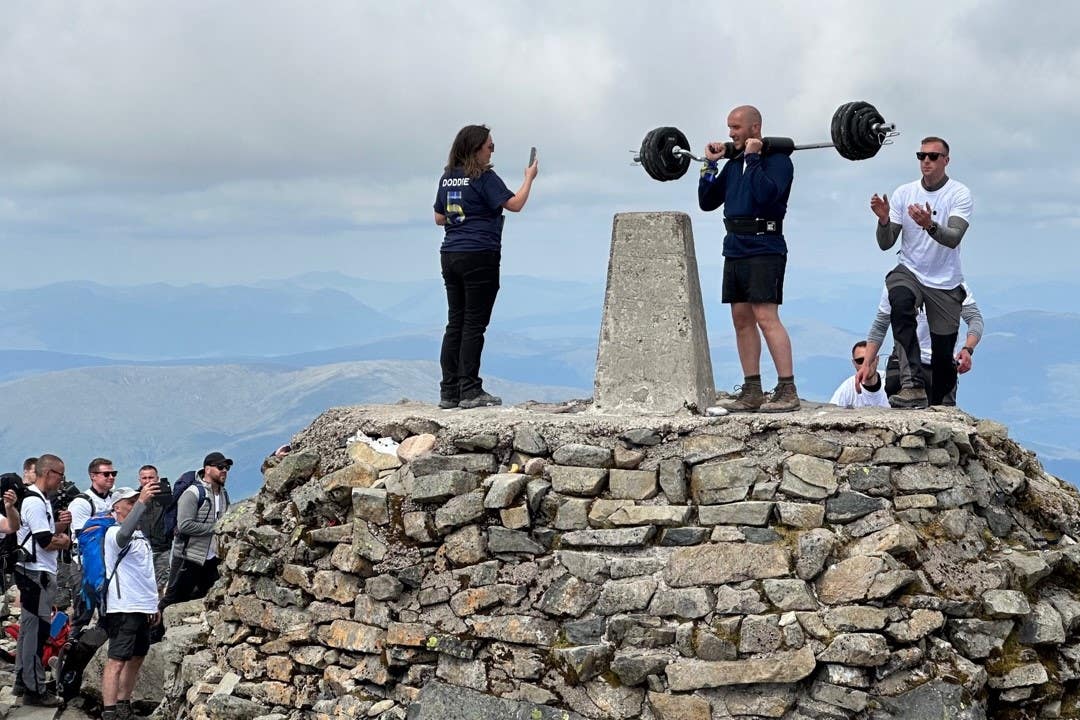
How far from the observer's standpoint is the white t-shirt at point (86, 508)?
1328 cm

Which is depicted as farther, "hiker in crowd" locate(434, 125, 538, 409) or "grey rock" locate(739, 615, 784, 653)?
"hiker in crowd" locate(434, 125, 538, 409)

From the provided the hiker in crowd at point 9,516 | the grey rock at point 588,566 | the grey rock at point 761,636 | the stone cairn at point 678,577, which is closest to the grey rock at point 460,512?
the stone cairn at point 678,577

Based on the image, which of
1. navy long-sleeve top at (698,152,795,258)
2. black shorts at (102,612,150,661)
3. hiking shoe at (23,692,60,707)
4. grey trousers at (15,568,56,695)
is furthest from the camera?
hiking shoe at (23,692,60,707)

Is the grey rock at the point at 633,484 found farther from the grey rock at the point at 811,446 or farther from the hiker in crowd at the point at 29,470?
the hiker in crowd at the point at 29,470

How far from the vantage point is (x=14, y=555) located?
13195 mm

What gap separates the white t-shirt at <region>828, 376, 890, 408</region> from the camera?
1295 centimetres

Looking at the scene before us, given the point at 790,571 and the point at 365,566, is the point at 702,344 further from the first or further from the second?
the point at 365,566

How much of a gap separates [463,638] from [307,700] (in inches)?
73.1

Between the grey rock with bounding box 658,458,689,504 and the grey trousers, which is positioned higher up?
the grey rock with bounding box 658,458,689,504

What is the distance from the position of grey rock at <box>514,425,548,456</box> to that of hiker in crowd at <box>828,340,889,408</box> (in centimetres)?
354

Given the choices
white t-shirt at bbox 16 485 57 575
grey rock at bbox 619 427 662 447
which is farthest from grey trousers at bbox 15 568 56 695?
grey rock at bbox 619 427 662 447

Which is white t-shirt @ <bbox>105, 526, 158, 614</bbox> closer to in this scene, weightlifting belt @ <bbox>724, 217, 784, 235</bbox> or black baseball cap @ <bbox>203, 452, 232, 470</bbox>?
black baseball cap @ <bbox>203, 452, 232, 470</bbox>

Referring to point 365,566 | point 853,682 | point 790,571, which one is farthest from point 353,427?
point 853,682

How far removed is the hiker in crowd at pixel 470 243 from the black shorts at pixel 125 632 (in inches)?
151
